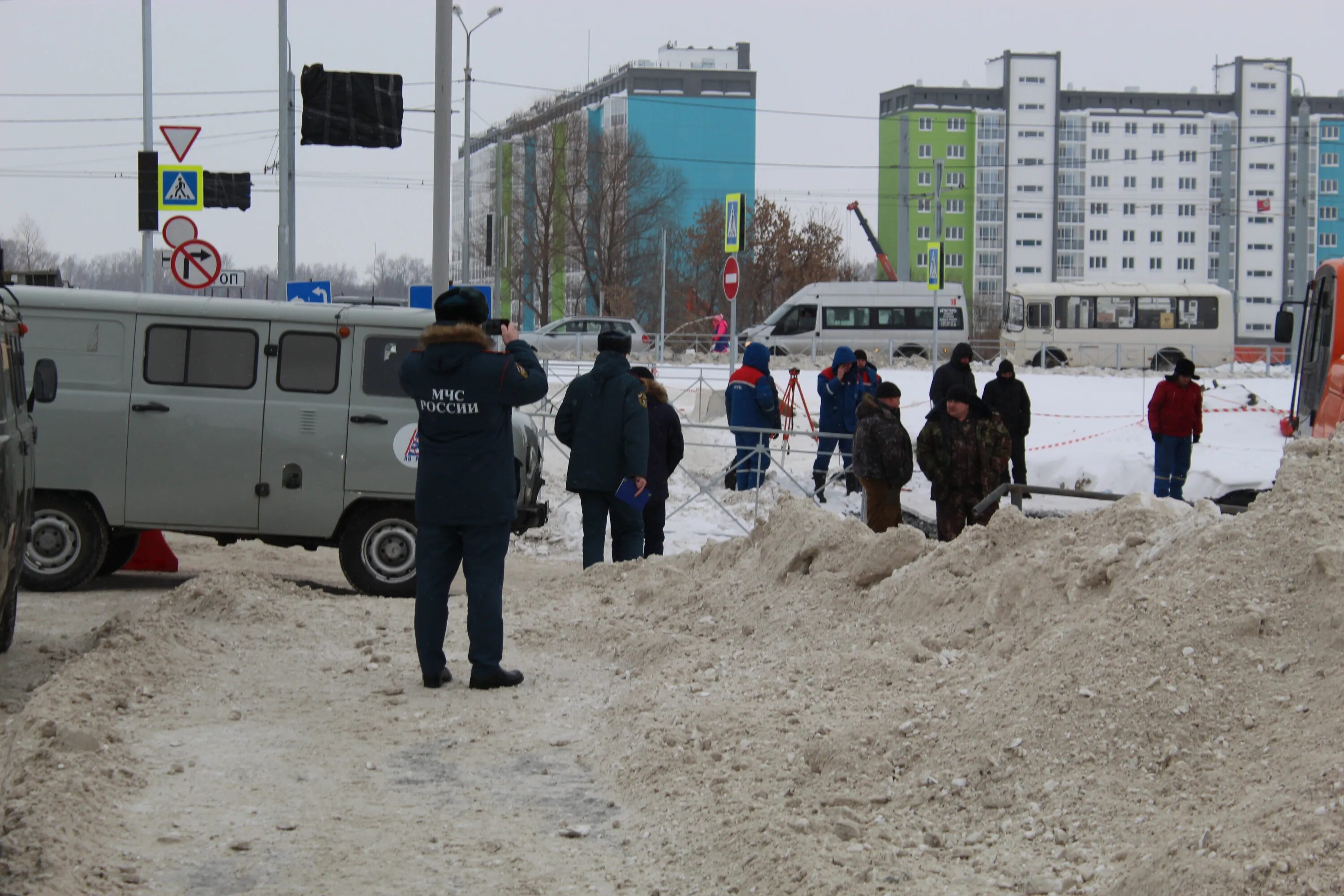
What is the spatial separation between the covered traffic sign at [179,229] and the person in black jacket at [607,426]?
10781 mm

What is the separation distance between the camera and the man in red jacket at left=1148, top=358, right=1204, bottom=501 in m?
16.4

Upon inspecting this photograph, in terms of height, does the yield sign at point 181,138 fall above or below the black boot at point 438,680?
above

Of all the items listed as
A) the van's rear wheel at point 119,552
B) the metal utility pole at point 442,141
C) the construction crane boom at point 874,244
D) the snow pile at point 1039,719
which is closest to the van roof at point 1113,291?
the construction crane boom at point 874,244

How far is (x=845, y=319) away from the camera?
50.4 meters

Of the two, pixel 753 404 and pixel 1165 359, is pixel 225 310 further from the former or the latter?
pixel 1165 359

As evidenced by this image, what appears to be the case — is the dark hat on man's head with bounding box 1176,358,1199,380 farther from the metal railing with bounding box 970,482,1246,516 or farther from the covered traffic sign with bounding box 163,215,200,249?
the covered traffic sign with bounding box 163,215,200,249

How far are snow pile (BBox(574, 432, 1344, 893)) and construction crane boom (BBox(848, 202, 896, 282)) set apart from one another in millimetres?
56865

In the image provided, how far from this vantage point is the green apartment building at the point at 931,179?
107062 mm

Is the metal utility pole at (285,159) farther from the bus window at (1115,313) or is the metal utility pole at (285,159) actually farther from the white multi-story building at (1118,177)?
the white multi-story building at (1118,177)

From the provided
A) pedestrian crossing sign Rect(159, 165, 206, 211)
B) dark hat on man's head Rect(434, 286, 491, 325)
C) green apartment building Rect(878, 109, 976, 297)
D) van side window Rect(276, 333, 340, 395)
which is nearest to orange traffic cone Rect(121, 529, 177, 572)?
van side window Rect(276, 333, 340, 395)

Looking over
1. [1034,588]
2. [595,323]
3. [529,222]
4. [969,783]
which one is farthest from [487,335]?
[529,222]

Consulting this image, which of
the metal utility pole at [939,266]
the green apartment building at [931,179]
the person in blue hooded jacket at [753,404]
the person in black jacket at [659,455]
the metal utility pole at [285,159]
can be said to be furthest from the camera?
the green apartment building at [931,179]

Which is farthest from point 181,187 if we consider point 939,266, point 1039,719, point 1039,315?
point 1039,315

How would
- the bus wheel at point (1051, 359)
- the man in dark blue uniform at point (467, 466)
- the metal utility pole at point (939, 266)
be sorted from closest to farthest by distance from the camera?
the man in dark blue uniform at point (467, 466), the metal utility pole at point (939, 266), the bus wheel at point (1051, 359)
